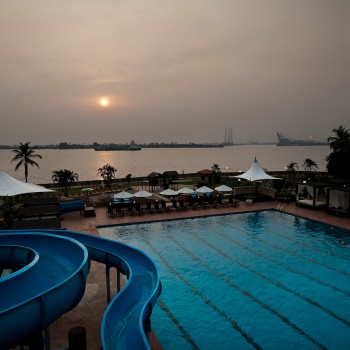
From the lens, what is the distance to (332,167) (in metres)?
40.0

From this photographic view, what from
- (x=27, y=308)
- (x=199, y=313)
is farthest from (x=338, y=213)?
(x=27, y=308)

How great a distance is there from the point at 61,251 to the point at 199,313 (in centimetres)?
466

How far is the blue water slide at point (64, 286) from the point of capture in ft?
17.6

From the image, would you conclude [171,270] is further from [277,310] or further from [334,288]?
[334,288]

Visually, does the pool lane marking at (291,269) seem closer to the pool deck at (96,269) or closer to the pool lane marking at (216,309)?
the pool lane marking at (216,309)

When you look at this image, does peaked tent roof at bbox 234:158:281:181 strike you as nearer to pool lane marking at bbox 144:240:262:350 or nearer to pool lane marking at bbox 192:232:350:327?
pool lane marking at bbox 192:232:350:327

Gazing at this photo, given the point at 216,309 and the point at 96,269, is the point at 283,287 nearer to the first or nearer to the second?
the point at 216,309

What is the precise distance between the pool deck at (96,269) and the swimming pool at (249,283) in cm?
111

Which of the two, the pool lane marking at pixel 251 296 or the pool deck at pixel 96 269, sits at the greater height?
the pool deck at pixel 96 269

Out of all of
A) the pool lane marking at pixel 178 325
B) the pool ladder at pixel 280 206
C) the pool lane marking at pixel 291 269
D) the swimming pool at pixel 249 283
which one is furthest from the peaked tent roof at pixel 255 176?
the pool lane marking at pixel 178 325

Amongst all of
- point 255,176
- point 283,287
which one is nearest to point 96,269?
point 283,287

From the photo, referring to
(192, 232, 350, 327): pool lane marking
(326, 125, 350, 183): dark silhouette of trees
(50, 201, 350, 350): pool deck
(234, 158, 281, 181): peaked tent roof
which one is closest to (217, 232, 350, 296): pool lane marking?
(192, 232, 350, 327): pool lane marking

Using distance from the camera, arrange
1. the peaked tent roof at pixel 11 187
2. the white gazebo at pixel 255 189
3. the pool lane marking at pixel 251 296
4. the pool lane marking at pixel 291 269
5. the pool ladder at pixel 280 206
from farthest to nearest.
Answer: the white gazebo at pixel 255 189, the pool ladder at pixel 280 206, the peaked tent roof at pixel 11 187, the pool lane marking at pixel 291 269, the pool lane marking at pixel 251 296

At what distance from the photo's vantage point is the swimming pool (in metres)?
9.33
